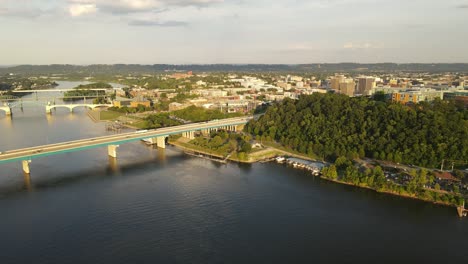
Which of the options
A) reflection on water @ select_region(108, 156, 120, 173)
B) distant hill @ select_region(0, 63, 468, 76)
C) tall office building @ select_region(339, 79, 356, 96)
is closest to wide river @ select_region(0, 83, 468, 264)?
reflection on water @ select_region(108, 156, 120, 173)

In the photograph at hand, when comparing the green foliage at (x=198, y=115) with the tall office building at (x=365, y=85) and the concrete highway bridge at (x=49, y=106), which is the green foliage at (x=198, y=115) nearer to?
the concrete highway bridge at (x=49, y=106)

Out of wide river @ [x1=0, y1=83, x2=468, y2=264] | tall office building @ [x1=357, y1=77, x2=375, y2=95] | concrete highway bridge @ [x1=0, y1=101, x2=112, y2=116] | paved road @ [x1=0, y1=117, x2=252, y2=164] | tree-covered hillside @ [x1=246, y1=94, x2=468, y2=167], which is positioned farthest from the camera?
tall office building @ [x1=357, y1=77, x2=375, y2=95]

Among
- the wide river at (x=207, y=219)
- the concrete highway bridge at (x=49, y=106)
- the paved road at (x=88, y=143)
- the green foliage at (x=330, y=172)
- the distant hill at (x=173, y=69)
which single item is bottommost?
the wide river at (x=207, y=219)

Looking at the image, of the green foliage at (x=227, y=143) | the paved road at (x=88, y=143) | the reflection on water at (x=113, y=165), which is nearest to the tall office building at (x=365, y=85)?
the paved road at (x=88, y=143)

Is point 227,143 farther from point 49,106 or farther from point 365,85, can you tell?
point 365,85

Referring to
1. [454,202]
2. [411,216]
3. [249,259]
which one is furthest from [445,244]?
[249,259]

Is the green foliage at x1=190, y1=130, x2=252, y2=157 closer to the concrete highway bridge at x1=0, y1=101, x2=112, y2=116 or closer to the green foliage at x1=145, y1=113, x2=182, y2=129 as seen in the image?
the green foliage at x1=145, y1=113, x2=182, y2=129
